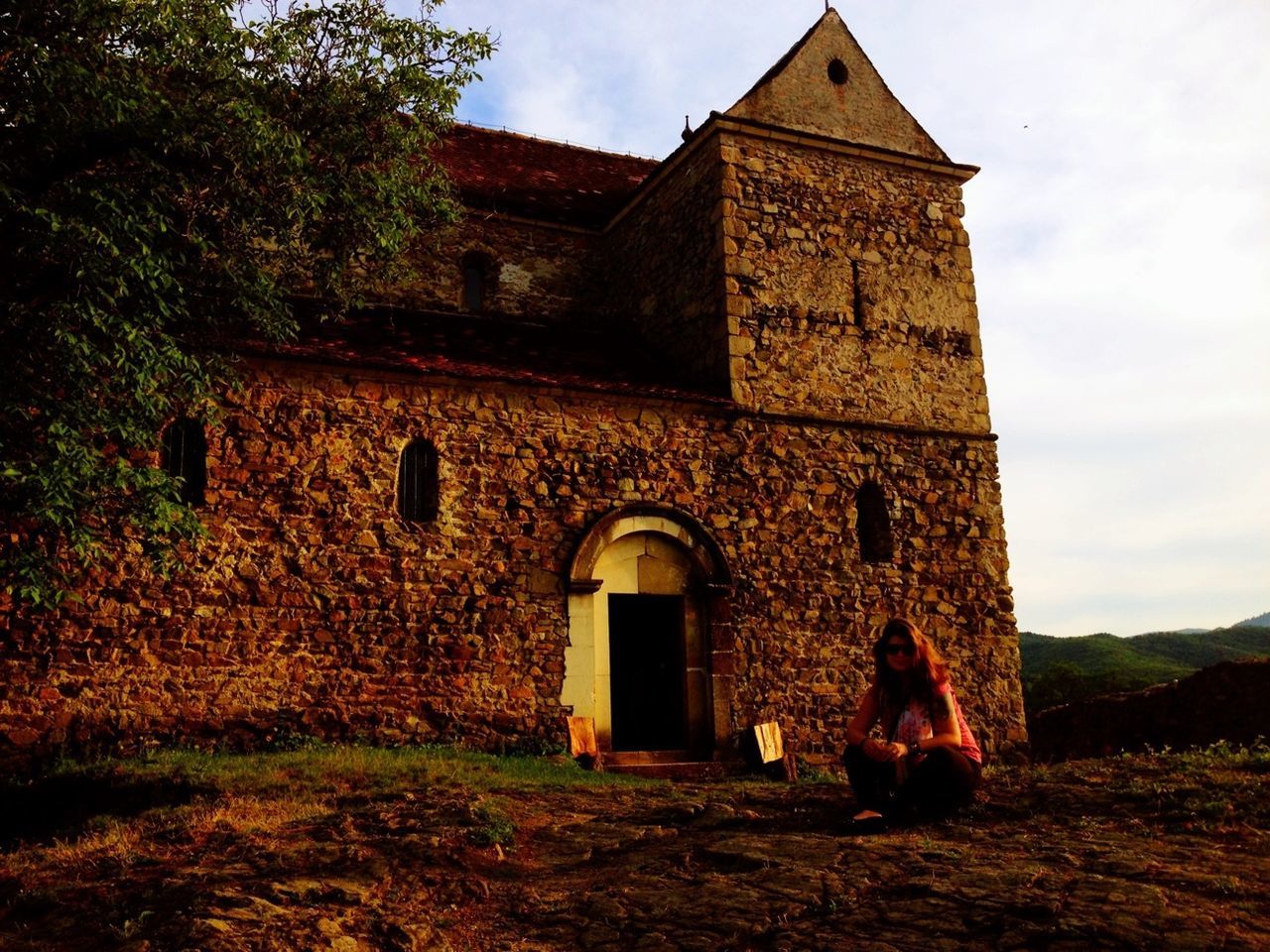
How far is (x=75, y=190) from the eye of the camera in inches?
335

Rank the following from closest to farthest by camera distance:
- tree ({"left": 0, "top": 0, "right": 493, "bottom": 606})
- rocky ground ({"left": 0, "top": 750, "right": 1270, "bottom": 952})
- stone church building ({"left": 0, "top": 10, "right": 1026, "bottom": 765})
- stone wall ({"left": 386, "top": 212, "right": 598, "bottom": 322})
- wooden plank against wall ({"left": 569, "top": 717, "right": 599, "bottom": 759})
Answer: rocky ground ({"left": 0, "top": 750, "right": 1270, "bottom": 952}) → tree ({"left": 0, "top": 0, "right": 493, "bottom": 606}) → stone church building ({"left": 0, "top": 10, "right": 1026, "bottom": 765}) → wooden plank against wall ({"left": 569, "top": 717, "right": 599, "bottom": 759}) → stone wall ({"left": 386, "top": 212, "right": 598, "bottom": 322})

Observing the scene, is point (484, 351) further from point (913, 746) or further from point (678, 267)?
point (913, 746)

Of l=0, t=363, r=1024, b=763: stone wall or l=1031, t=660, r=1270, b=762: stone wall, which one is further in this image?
l=1031, t=660, r=1270, b=762: stone wall

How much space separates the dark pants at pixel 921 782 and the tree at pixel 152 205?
6.76m

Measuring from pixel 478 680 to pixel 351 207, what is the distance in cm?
578

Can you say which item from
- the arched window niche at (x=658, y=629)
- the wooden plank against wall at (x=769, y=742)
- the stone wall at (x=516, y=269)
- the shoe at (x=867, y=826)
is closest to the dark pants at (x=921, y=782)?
the shoe at (x=867, y=826)

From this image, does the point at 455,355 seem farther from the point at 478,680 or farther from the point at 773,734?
the point at 773,734

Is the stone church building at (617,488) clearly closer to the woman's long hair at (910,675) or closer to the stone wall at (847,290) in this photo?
the stone wall at (847,290)

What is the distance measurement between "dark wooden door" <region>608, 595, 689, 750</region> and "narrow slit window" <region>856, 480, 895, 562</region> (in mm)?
3254

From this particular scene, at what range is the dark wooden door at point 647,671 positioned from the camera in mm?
13555

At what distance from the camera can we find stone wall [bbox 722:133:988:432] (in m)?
15.0

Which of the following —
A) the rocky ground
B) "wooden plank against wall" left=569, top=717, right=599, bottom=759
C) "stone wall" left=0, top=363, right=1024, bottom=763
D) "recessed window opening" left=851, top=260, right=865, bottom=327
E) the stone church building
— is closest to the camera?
the rocky ground

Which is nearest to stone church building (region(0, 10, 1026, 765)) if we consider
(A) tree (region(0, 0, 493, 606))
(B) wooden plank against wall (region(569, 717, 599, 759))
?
(B) wooden plank against wall (region(569, 717, 599, 759))

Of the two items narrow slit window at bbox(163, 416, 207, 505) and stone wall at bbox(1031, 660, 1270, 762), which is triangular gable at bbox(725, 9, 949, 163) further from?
stone wall at bbox(1031, 660, 1270, 762)
